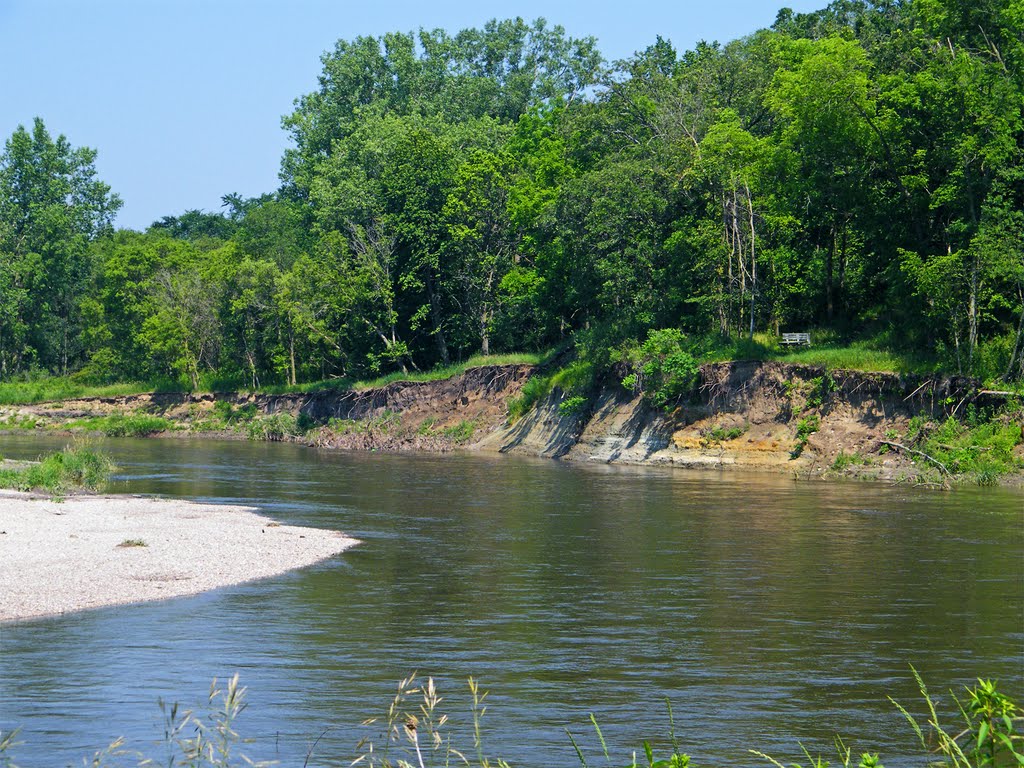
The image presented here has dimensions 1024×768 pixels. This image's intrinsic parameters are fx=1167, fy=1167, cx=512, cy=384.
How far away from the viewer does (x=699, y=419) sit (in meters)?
54.2

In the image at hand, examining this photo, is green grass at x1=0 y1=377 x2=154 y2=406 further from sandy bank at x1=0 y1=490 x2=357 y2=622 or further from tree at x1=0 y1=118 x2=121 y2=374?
sandy bank at x1=0 y1=490 x2=357 y2=622

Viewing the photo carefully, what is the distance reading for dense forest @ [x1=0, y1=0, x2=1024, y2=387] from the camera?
1823 inches

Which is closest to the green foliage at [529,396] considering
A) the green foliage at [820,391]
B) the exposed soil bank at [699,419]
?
the exposed soil bank at [699,419]

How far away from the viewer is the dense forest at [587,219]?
46.3m

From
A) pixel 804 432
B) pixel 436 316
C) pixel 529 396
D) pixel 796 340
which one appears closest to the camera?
pixel 804 432

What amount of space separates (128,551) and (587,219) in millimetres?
39769

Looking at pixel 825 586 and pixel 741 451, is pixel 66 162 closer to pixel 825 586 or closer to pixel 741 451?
pixel 741 451

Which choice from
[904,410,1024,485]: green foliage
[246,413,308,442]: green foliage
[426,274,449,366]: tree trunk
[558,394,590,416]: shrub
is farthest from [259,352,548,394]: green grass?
[904,410,1024,485]: green foliage

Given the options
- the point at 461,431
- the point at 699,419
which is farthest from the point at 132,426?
the point at 699,419

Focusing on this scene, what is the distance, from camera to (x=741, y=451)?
169 feet

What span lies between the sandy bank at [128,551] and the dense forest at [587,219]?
93.0 ft

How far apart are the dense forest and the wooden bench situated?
73.2 inches

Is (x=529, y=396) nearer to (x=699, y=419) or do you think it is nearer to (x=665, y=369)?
(x=665, y=369)

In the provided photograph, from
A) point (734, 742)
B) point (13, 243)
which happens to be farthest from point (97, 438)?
point (734, 742)
